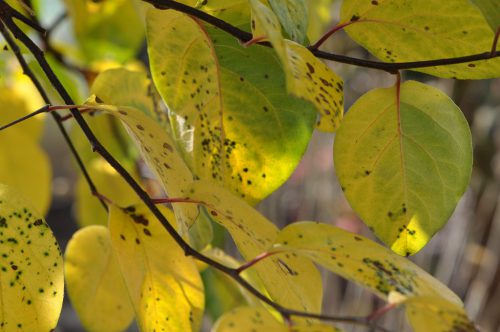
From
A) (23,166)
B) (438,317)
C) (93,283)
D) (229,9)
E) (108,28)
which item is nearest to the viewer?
(438,317)

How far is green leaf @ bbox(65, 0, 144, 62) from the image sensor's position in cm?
82

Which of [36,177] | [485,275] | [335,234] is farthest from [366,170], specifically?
[485,275]

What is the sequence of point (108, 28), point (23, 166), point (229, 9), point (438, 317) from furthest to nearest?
point (108, 28), point (23, 166), point (229, 9), point (438, 317)

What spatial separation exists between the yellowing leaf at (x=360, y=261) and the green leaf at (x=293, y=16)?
0.09 m

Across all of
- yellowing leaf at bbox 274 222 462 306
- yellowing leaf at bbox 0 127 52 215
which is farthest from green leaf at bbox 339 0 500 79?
yellowing leaf at bbox 0 127 52 215

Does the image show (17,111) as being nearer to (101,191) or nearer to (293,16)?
(101,191)

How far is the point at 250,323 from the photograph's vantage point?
35 cm

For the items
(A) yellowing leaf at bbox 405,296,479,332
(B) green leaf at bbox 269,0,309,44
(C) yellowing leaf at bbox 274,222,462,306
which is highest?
(B) green leaf at bbox 269,0,309,44

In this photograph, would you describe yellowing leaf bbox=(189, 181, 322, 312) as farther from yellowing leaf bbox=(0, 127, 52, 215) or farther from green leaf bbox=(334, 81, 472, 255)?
yellowing leaf bbox=(0, 127, 52, 215)

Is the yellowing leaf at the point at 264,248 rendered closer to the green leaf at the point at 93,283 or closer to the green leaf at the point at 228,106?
the green leaf at the point at 228,106

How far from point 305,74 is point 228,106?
0.12m

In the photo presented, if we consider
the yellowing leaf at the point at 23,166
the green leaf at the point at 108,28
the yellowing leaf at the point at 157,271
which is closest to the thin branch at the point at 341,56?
the yellowing leaf at the point at 157,271

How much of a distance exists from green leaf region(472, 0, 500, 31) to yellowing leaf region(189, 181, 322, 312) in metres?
0.14

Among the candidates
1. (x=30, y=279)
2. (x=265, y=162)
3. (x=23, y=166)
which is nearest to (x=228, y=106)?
(x=265, y=162)
